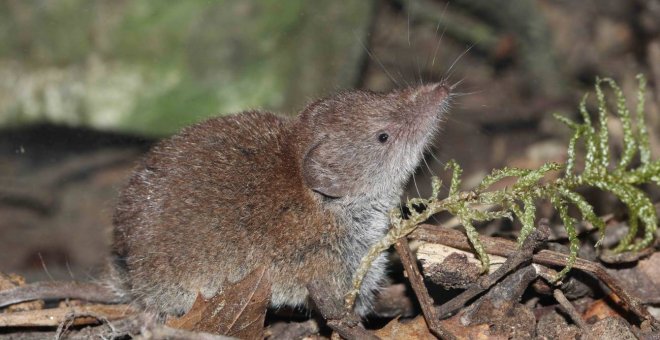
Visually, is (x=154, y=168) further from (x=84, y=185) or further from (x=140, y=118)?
(x=84, y=185)

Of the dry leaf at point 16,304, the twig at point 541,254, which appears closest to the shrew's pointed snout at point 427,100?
the twig at point 541,254

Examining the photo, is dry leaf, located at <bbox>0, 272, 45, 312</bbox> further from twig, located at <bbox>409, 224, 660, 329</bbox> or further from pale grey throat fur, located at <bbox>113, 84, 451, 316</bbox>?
twig, located at <bbox>409, 224, 660, 329</bbox>

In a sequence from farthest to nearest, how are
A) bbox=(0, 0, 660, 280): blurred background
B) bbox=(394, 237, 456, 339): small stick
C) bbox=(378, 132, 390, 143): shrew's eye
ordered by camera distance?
bbox=(0, 0, 660, 280): blurred background < bbox=(378, 132, 390, 143): shrew's eye < bbox=(394, 237, 456, 339): small stick

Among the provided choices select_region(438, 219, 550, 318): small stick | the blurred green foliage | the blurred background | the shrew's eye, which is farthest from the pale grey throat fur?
the blurred green foliage

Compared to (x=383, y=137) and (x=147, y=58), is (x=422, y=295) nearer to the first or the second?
(x=383, y=137)

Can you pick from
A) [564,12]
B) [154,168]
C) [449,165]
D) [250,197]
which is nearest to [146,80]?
[154,168]

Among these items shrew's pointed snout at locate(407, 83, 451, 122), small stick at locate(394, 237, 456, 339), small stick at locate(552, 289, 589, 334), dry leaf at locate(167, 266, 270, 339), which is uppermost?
shrew's pointed snout at locate(407, 83, 451, 122)

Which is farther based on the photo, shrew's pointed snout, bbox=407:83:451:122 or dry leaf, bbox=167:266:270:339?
shrew's pointed snout, bbox=407:83:451:122

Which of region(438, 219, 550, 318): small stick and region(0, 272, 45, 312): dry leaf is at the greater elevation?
region(438, 219, 550, 318): small stick
